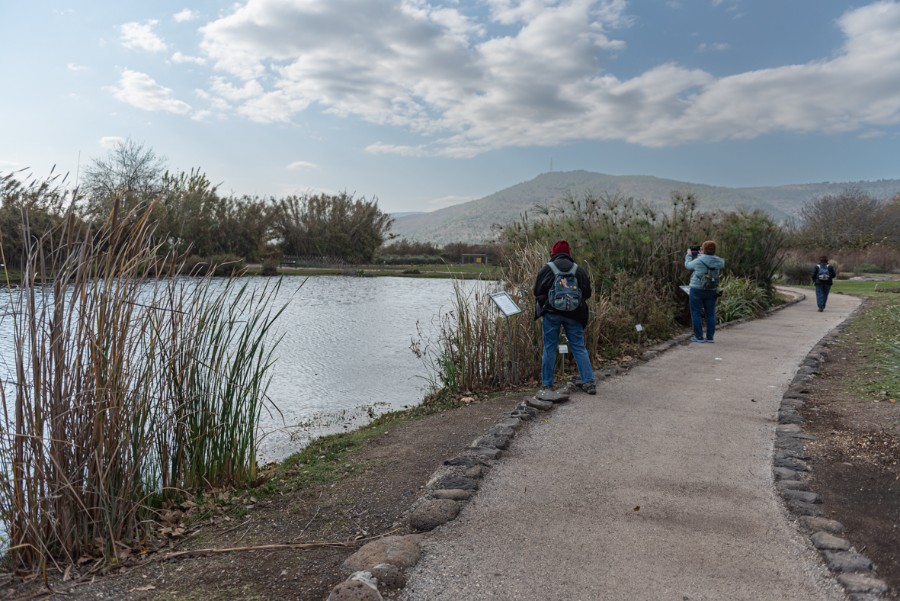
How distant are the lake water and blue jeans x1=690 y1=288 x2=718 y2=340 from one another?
13.1ft

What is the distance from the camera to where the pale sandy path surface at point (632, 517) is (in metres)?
3.18

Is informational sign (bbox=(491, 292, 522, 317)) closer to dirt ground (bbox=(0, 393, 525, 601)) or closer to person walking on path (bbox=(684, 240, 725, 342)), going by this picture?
dirt ground (bbox=(0, 393, 525, 601))

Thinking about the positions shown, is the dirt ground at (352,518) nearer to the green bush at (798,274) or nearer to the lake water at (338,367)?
the lake water at (338,367)

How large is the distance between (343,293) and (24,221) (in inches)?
832

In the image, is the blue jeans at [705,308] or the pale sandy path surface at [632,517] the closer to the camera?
the pale sandy path surface at [632,517]

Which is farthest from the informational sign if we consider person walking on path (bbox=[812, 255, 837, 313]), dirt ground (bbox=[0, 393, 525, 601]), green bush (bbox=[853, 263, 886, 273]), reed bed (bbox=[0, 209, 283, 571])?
green bush (bbox=[853, 263, 886, 273])

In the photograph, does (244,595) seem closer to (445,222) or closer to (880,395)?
(880,395)

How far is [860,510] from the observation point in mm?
4113

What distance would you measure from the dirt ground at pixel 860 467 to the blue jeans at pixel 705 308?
10.7 ft

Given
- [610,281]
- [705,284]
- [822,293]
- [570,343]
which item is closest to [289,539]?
[570,343]

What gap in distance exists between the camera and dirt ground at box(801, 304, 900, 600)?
3.69 meters

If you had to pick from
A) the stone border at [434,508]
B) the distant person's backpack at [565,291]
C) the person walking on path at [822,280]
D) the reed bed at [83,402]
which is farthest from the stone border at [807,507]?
the person walking on path at [822,280]

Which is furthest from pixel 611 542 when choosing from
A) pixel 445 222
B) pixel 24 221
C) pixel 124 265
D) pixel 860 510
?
pixel 445 222

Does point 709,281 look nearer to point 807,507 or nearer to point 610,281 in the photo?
point 610,281
